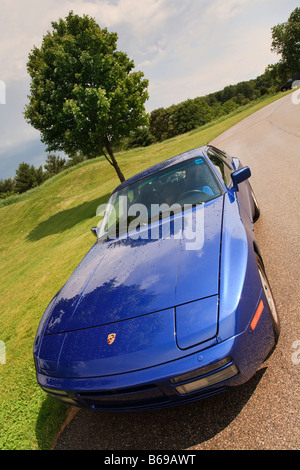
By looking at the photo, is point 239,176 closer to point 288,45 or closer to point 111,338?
point 111,338

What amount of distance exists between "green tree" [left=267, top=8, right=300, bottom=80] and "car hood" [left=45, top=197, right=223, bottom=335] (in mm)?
58719

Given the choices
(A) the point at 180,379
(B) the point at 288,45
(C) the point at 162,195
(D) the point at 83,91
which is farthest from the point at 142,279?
(B) the point at 288,45

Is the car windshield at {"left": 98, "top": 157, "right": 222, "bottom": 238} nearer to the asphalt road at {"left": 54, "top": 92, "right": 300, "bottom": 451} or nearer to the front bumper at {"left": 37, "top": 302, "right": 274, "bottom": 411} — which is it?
the asphalt road at {"left": 54, "top": 92, "right": 300, "bottom": 451}

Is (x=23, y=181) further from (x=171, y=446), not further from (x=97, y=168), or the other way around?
(x=171, y=446)

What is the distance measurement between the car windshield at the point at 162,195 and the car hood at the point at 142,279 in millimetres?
238

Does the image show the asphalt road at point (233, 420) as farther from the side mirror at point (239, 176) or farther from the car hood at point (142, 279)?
the side mirror at point (239, 176)

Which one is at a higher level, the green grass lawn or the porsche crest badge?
the porsche crest badge

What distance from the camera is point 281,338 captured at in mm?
2172

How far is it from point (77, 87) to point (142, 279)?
12.4 m

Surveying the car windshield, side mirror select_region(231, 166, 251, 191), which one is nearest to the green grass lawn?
the car windshield

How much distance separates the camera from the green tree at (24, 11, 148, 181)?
12336mm

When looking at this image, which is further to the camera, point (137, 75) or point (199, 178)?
point (137, 75)
